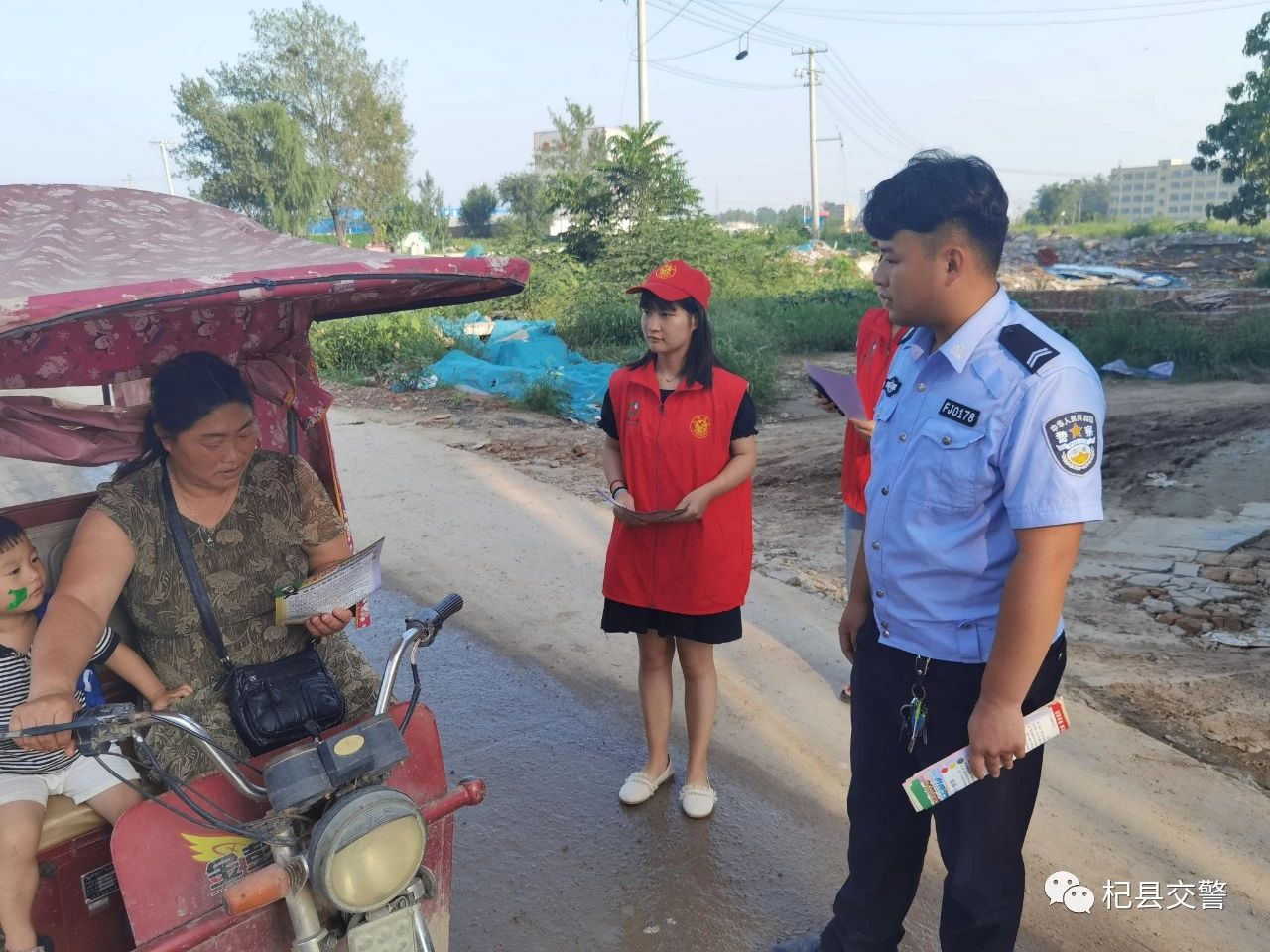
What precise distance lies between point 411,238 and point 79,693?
33624 millimetres

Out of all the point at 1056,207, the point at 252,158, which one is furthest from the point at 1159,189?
the point at 252,158

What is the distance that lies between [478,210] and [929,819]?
161 feet

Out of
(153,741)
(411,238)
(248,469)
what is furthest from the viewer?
(411,238)

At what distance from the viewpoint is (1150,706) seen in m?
3.68

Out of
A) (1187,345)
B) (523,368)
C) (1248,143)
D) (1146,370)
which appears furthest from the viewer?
(1248,143)

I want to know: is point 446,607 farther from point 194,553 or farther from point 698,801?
point 698,801

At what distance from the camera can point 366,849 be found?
5.53 ft

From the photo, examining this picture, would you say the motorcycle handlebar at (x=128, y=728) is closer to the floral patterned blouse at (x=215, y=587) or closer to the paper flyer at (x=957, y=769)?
the floral patterned blouse at (x=215, y=587)

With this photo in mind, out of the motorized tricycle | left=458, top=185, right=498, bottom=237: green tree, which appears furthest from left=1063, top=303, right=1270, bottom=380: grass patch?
left=458, top=185, right=498, bottom=237: green tree

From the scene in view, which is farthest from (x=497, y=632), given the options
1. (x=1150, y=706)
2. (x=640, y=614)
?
(x=1150, y=706)

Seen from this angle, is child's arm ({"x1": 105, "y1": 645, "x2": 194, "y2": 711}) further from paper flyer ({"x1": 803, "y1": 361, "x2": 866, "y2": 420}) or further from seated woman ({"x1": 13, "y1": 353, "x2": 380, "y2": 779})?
paper flyer ({"x1": 803, "y1": 361, "x2": 866, "y2": 420})

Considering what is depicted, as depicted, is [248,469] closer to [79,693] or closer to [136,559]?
[136,559]

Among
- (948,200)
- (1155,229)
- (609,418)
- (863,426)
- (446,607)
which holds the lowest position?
(446,607)

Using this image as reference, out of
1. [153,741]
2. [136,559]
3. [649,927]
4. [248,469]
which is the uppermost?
[248,469]
